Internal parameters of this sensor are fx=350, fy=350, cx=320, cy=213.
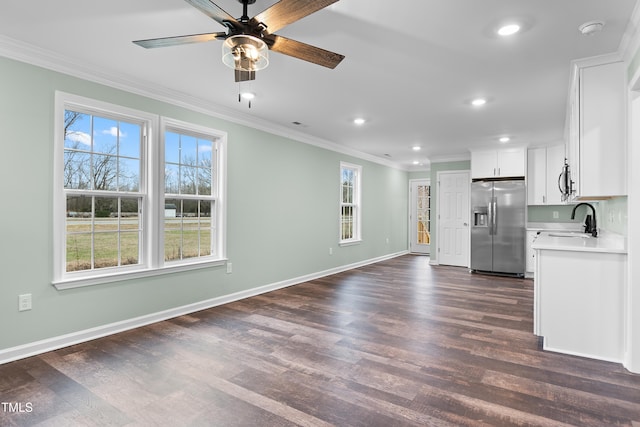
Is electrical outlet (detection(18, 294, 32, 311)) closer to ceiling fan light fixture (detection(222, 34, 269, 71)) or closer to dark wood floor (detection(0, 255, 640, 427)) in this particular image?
dark wood floor (detection(0, 255, 640, 427))

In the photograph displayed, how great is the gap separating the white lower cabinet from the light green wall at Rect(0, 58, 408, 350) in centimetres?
330

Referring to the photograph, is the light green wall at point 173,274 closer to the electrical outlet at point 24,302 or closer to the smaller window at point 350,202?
the electrical outlet at point 24,302

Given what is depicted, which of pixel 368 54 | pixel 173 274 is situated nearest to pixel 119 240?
pixel 173 274

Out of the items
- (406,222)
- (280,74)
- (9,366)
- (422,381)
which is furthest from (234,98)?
(406,222)

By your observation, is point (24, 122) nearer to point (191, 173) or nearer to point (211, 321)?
point (191, 173)

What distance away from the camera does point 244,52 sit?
1967 millimetres

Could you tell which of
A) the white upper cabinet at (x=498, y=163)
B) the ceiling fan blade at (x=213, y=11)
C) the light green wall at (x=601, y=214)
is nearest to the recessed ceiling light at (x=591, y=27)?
the light green wall at (x=601, y=214)

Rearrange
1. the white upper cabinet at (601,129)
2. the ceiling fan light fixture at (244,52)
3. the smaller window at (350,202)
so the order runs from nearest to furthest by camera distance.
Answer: the ceiling fan light fixture at (244,52)
the white upper cabinet at (601,129)
the smaller window at (350,202)

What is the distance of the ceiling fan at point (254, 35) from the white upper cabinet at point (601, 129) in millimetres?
2148

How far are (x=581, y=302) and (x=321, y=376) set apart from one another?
2162mm

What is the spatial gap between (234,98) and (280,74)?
2.95 ft

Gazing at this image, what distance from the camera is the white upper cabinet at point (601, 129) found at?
2.67 meters

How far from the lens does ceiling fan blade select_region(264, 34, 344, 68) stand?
2.05 metres

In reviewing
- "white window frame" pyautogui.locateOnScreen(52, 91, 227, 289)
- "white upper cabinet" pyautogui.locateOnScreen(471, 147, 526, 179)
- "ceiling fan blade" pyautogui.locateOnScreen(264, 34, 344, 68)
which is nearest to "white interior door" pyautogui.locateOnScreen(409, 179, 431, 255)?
"white upper cabinet" pyautogui.locateOnScreen(471, 147, 526, 179)
